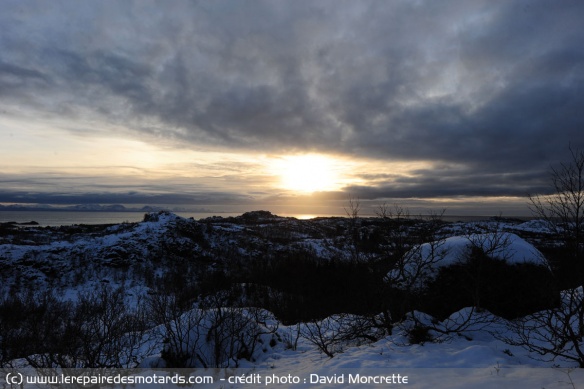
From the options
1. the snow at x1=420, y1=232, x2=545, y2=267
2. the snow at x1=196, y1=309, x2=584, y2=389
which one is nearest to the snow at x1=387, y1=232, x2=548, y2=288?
the snow at x1=420, y1=232, x2=545, y2=267

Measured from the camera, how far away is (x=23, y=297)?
4453 centimetres

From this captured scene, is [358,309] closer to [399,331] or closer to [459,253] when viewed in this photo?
[399,331]

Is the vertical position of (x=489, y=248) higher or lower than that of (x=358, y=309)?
higher

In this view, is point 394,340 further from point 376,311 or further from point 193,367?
point 193,367

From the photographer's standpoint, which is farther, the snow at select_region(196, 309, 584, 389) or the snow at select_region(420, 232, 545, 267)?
the snow at select_region(420, 232, 545, 267)

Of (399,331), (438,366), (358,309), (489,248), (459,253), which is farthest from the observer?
(358,309)

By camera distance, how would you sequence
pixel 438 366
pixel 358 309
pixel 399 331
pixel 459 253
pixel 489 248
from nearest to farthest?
pixel 438 366
pixel 399 331
pixel 489 248
pixel 459 253
pixel 358 309

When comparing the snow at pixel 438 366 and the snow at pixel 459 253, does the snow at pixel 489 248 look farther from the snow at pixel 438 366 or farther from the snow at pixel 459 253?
the snow at pixel 438 366

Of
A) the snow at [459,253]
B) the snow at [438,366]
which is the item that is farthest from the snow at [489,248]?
the snow at [438,366]

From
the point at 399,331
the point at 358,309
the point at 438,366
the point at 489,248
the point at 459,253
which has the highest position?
the point at 489,248

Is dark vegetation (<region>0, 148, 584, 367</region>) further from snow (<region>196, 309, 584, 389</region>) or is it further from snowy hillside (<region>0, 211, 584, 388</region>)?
snow (<region>196, 309, 584, 389</region>)

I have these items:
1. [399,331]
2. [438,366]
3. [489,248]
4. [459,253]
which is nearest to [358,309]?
[399,331]

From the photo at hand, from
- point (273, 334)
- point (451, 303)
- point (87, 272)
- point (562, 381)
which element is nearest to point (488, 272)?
point (451, 303)

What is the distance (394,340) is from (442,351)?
2.22 meters
